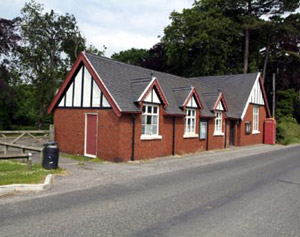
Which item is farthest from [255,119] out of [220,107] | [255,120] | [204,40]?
[204,40]

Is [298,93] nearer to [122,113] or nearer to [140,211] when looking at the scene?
[122,113]

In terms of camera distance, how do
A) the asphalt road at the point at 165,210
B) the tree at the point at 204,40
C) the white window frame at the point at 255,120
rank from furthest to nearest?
1. the tree at the point at 204,40
2. the white window frame at the point at 255,120
3. the asphalt road at the point at 165,210

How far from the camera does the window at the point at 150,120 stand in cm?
1606

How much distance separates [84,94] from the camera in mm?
16547

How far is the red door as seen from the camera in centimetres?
1587

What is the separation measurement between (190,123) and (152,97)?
15.0ft

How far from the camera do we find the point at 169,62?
43844mm

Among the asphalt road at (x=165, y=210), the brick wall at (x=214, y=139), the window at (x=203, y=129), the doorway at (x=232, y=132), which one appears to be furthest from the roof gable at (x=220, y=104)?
the asphalt road at (x=165, y=210)

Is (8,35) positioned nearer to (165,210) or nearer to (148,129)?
(148,129)

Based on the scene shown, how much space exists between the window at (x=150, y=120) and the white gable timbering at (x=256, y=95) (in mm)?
14519

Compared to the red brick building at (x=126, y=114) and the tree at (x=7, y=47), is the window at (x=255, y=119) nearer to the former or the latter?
the red brick building at (x=126, y=114)

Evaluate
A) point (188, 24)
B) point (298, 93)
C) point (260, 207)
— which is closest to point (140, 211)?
point (260, 207)

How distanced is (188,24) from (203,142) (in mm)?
24683

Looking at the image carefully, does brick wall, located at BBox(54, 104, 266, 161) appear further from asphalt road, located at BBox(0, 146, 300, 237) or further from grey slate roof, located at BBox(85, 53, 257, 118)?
asphalt road, located at BBox(0, 146, 300, 237)
